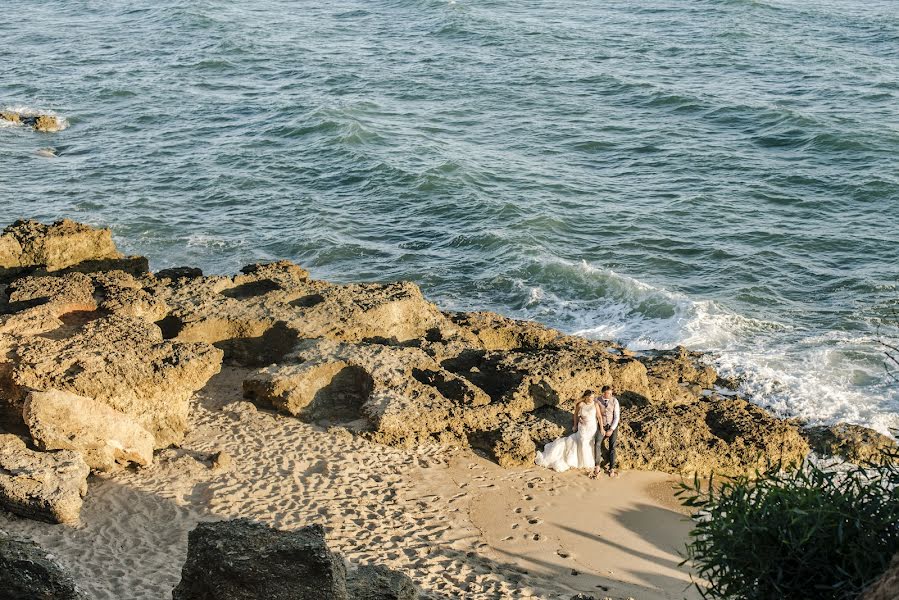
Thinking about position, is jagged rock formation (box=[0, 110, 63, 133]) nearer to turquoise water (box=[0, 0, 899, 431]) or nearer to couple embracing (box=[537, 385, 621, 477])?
turquoise water (box=[0, 0, 899, 431])

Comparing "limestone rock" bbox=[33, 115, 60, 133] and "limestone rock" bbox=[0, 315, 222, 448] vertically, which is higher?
"limestone rock" bbox=[0, 315, 222, 448]

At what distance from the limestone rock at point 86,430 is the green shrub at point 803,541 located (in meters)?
8.11

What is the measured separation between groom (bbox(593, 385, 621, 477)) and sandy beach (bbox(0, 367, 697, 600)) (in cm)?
28

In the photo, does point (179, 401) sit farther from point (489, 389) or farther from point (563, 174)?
point (563, 174)

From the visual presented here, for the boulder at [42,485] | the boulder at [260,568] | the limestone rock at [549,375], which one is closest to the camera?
the boulder at [260,568]

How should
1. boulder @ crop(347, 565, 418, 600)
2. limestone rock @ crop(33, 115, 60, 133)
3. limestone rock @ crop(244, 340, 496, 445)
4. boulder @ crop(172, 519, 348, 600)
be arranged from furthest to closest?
limestone rock @ crop(33, 115, 60, 133)
limestone rock @ crop(244, 340, 496, 445)
boulder @ crop(347, 565, 418, 600)
boulder @ crop(172, 519, 348, 600)

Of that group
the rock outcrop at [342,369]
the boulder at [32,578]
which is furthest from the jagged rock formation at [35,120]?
the boulder at [32,578]

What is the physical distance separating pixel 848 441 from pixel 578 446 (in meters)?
4.92

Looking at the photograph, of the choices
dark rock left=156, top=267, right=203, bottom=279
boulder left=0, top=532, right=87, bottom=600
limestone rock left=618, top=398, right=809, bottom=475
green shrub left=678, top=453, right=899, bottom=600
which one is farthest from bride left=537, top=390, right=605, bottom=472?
dark rock left=156, top=267, right=203, bottom=279

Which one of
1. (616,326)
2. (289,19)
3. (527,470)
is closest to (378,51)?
(289,19)

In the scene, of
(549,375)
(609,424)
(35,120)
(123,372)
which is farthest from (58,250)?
(35,120)

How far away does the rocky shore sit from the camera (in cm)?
1306

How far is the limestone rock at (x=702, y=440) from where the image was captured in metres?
14.7

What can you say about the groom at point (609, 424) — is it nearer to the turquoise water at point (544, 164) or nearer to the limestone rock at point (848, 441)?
the limestone rock at point (848, 441)
